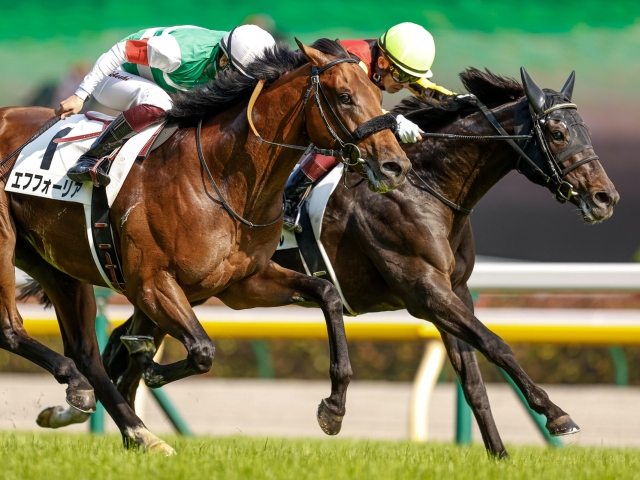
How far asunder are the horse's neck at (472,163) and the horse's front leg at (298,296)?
0.88m

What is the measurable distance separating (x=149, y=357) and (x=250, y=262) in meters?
0.61

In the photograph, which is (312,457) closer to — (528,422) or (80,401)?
(80,401)

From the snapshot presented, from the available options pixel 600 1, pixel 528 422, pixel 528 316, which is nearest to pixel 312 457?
pixel 528 316

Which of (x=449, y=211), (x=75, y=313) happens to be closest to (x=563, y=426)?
(x=449, y=211)

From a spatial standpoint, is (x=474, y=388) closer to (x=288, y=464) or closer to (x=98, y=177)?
(x=288, y=464)

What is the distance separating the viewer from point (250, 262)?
4.46 m

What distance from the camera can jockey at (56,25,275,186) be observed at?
4.57 meters

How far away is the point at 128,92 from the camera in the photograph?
4.89m

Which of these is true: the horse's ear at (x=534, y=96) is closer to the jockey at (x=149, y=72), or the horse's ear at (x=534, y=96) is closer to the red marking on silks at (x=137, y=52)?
the jockey at (x=149, y=72)

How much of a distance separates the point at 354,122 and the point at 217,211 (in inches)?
27.8

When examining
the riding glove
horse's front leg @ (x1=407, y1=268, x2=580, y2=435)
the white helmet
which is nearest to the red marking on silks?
the white helmet

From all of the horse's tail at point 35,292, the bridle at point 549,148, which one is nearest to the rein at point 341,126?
the bridle at point 549,148

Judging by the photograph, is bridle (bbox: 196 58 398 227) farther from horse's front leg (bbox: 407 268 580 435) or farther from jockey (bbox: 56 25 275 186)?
horse's front leg (bbox: 407 268 580 435)

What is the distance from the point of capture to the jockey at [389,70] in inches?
191
